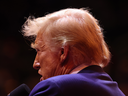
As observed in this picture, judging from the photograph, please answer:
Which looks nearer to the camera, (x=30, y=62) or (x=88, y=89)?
(x=88, y=89)

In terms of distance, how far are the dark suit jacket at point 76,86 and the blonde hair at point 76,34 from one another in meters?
0.09

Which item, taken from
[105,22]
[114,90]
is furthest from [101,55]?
[105,22]

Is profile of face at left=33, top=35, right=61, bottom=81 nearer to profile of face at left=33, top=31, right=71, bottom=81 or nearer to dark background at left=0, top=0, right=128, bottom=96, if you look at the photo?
profile of face at left=33, top=31, right=71, bottom=81

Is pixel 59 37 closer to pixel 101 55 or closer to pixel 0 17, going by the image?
pixel 101 55

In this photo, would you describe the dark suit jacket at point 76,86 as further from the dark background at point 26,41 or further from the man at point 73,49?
the dark background at point 26,41

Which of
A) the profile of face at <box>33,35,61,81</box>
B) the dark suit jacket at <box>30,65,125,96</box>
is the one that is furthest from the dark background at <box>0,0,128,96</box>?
the dark suit jacket at <box>30,65,125,96</box>

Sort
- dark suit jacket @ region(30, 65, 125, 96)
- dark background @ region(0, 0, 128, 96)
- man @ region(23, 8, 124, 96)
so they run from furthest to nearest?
dark background @ region(0, 0, 128, 96), man @ region(23, 8, 124, 96), dark suit jacket @ region(30, 65, 125, 96)

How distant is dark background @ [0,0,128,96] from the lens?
6.86ft

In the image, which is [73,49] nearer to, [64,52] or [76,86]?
[64,52]

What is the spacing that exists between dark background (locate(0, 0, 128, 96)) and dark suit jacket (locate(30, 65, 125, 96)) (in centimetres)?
155

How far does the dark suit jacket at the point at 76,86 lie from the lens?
0.50 metres

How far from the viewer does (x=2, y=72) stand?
7.31ft

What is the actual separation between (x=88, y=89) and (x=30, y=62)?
6.19ft

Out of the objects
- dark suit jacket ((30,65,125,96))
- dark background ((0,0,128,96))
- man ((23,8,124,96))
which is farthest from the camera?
dark background ((0,0,128,96))
